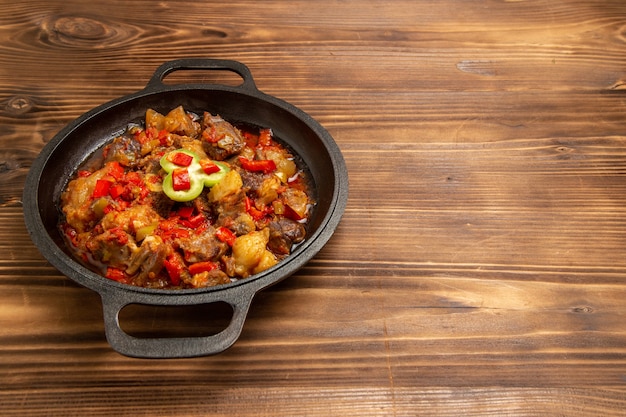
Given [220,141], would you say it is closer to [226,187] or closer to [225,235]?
[226,187]

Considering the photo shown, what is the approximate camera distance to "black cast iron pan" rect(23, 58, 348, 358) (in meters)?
1.77

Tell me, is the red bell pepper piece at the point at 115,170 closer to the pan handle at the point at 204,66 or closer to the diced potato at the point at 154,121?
the diced potato at the point at 154,121

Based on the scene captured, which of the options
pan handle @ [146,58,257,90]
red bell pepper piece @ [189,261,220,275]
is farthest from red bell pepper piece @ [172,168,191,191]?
pan handle @ [146,58,257,90]

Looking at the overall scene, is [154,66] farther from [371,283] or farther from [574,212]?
[574,212]

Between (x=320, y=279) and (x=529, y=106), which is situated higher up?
(x=529, y=106)

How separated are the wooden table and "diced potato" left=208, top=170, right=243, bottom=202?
41 centimetres

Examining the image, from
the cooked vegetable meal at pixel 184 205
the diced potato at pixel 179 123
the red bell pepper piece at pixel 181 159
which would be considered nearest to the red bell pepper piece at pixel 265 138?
the cooked vegetable meal at pixel 184 205

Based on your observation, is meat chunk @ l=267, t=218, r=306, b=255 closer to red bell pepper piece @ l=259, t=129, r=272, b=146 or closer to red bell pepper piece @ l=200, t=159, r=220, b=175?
red bell pepper piece @ l=200, t=159, r=220, b=175

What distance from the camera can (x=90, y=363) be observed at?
2.01 m

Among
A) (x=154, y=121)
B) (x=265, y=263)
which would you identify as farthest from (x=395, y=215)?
(x=154, y=121)

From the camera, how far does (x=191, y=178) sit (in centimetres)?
220

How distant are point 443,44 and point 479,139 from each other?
33.3 inches

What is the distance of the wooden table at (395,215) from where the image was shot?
6.57ft

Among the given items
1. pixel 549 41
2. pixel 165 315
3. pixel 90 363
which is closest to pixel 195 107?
pixel 165 315
